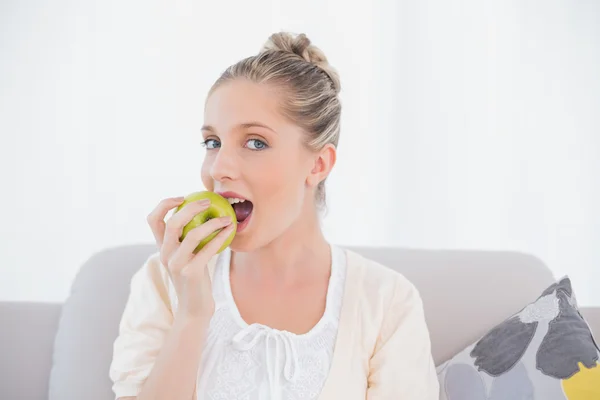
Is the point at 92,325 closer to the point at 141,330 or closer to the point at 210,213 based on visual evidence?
the point at 141,330

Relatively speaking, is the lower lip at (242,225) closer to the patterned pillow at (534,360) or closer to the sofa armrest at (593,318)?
the patterned pillow at (534,360)

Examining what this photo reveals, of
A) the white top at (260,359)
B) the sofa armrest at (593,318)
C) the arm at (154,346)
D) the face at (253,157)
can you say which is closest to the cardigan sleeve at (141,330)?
the arm at (154,346)

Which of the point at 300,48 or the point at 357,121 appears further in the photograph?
the point at 357,121

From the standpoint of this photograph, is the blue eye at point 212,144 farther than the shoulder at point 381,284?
No

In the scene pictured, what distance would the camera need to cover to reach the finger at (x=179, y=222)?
118cm

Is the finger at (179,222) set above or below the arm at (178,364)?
above

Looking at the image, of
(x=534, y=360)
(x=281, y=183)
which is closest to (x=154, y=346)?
(x=281, y=183)

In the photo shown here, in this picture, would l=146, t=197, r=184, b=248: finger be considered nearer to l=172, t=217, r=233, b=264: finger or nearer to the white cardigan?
l=172, t=217, r=233, b=264: finger

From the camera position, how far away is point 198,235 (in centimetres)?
117

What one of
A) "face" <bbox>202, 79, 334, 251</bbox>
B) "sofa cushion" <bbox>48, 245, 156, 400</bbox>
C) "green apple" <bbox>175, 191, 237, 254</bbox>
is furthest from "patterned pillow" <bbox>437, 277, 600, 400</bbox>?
"sofa cushion" <bbox>48, 245, 156, 400</bbox>

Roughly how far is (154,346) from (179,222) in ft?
1.06

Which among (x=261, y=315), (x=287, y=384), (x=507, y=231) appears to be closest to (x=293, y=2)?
(x=507, y=231)

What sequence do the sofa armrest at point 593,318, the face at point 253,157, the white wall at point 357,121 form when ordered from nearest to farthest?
the face at point 253,157 < the sofa armrest at point 593,318 < the white wall at point 357,121

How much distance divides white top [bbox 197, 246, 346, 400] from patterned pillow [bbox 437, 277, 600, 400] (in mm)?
319
